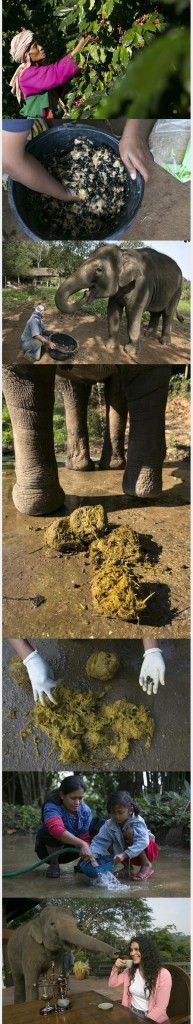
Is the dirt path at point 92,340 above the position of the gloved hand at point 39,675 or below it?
above

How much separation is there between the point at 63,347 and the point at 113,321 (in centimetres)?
13

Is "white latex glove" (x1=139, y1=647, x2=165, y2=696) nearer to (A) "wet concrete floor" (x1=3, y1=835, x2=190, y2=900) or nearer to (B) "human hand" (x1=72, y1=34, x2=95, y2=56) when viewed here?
(A) "wet concrete floor" (x1=3, y1=835, x2=190, y2=900)

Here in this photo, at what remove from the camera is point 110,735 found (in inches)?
106

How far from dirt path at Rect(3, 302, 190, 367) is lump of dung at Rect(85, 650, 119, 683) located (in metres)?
0.73

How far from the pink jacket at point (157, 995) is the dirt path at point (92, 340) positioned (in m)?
1.55

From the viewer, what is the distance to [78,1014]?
8.55 feet

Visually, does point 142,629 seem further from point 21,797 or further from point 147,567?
point 21,797

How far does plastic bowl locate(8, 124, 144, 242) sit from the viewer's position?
246cm

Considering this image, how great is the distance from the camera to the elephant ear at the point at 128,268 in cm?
246

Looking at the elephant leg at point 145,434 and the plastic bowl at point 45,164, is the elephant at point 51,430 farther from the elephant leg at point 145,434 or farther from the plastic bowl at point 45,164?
the plastic bowl at point 45,164

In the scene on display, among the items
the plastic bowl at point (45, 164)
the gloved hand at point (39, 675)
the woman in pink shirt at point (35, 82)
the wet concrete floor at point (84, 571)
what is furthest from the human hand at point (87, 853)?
the woman in pink shirt at point (35, 82)

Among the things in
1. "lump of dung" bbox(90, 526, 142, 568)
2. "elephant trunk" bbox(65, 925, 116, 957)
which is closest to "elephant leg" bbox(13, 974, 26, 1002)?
"elephant trunk" bbox(65, 925, 116, 957)

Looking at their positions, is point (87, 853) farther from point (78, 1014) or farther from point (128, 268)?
point (128, 268)

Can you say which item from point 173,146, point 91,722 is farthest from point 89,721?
point 173,146
